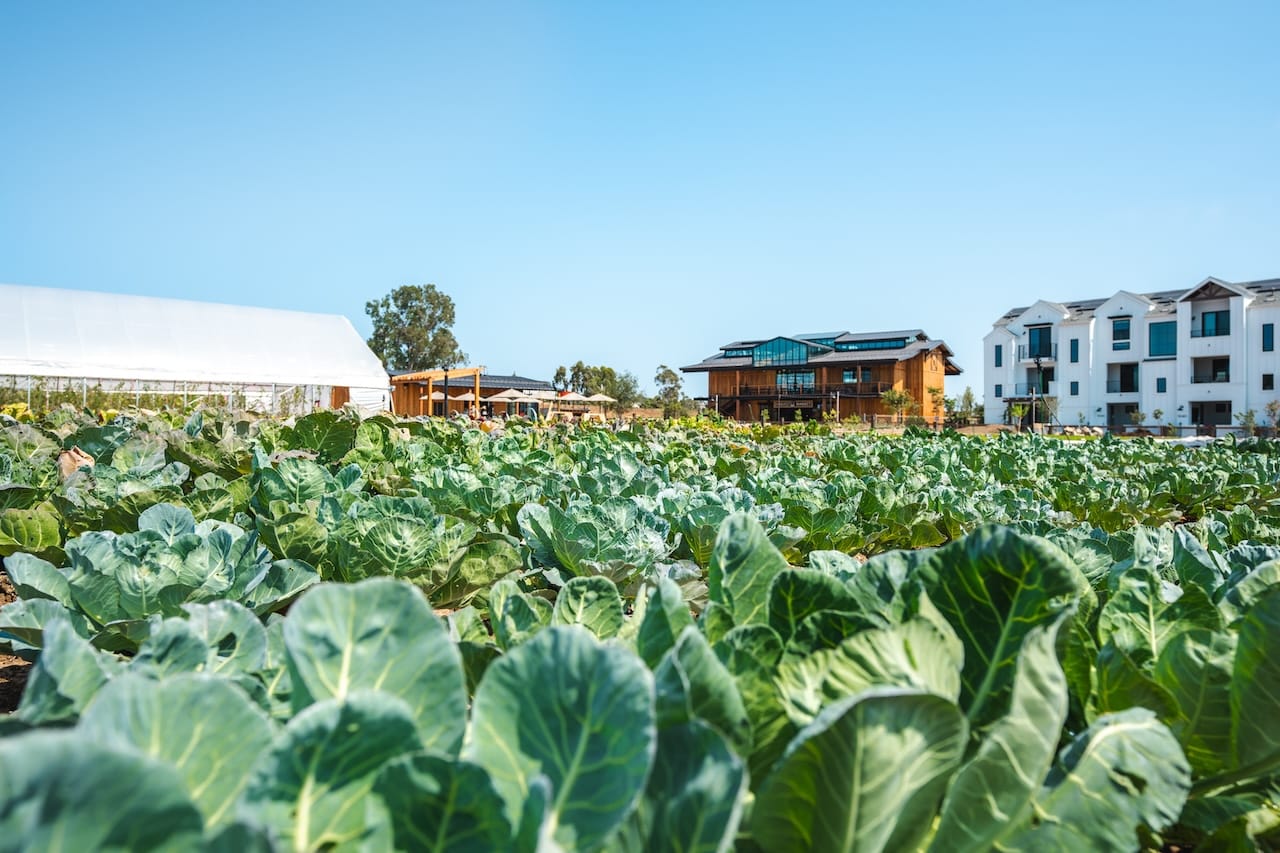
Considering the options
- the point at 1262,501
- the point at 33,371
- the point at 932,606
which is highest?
the point at 33,371

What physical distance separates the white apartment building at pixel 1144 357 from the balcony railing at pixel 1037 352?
0.07m

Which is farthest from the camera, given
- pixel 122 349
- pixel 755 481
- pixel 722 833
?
pixel 122 349

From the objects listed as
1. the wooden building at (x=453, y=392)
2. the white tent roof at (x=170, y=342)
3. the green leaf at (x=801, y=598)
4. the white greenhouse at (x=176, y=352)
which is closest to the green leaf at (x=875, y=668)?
the green leaf at (x=801, y=598)

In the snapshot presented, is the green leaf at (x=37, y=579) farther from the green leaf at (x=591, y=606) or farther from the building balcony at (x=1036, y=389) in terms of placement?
the building balcony at (x=1036, y=389)

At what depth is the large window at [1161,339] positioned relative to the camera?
4397cm

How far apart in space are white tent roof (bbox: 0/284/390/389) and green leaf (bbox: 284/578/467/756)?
24996 mm

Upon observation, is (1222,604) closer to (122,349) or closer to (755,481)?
(755,481)

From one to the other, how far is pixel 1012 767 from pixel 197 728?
0.67 m

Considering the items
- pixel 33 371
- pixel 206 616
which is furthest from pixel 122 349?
pixel 206 616

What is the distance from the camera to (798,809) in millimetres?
644

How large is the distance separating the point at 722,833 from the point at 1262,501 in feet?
18.7

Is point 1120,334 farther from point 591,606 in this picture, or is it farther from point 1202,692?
point 591,606

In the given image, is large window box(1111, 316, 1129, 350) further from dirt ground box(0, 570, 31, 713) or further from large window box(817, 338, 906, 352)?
dirt ground box(0, 570, 31, 713)

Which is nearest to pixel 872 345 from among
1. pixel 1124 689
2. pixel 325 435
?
pixel 325 435
